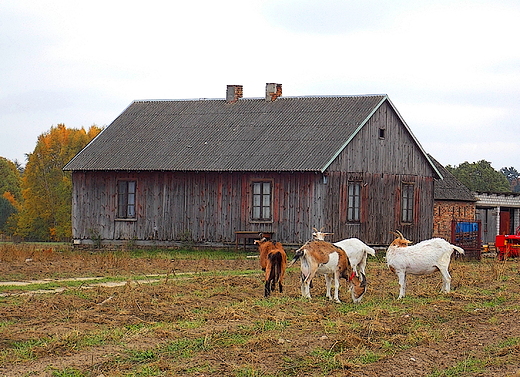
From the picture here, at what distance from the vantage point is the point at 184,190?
3634 centimetres

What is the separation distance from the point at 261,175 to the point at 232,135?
3093mm

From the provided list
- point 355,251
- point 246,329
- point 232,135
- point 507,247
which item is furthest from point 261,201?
point 246,329

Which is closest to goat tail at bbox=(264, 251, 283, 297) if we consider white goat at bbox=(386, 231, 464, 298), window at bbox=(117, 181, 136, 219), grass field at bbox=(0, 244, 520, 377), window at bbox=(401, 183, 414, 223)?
grass field at bbox=(0, 244, 520, 377)

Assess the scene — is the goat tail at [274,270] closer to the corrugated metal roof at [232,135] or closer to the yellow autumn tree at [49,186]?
the corrugated metal roof at [232,135]

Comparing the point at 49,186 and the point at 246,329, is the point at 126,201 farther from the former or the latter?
the point at 49,186

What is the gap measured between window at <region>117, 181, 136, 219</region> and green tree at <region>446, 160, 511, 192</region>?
158 ft

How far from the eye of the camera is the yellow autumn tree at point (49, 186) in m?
73.8

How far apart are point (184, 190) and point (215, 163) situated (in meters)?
1.85

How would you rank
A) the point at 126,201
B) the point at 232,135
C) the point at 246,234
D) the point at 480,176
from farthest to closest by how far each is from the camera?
the point at 480,176 → the point at 126,201 → the point at 232,135 → the point at 246,234

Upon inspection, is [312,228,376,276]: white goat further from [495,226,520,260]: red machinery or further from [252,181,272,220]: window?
[495,226,520,260]: red machinery

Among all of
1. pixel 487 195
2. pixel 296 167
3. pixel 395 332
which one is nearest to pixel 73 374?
pixel 395 332

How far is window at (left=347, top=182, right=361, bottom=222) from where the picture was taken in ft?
116

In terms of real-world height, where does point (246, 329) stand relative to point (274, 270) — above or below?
below

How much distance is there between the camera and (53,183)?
75.9 meters
